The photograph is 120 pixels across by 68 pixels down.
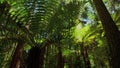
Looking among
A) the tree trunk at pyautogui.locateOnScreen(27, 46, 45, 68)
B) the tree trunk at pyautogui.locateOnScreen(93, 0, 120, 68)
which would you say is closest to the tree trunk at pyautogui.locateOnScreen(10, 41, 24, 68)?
the tree trunk at pyautogui.locateOnScreen(27, 46, 45, 68)

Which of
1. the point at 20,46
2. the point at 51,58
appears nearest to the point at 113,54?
the point at 20,46

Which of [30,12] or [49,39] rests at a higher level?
[30,12]

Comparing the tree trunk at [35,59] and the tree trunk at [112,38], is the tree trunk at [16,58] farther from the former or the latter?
the tree trunk at [112,38]

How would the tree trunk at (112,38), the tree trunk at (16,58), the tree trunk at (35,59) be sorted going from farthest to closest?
the tree trunk at (16,58)
the tree trunk at (35,59)
the tree trunk at (112,38)

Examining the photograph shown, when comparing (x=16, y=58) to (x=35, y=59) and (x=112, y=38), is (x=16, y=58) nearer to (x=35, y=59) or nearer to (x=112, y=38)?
(x=35, y=59)

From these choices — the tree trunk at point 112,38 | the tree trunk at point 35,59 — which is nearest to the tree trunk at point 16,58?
the tree trunk at point 35,59

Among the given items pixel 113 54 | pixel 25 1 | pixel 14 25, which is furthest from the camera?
pixel 25 1

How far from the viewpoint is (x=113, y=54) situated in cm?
394

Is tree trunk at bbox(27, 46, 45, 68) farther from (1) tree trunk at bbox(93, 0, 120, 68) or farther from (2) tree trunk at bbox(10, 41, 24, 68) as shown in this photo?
(1) tree trunk at bbox(93, 0, 120, 68)

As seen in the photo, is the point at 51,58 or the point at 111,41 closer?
the point at 111,41

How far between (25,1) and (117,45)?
94.1 inches

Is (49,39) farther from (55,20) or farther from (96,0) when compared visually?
(96,0)

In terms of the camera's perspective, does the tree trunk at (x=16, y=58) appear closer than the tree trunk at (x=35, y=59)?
No

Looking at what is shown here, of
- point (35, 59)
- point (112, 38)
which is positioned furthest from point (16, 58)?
point (112, 38)
